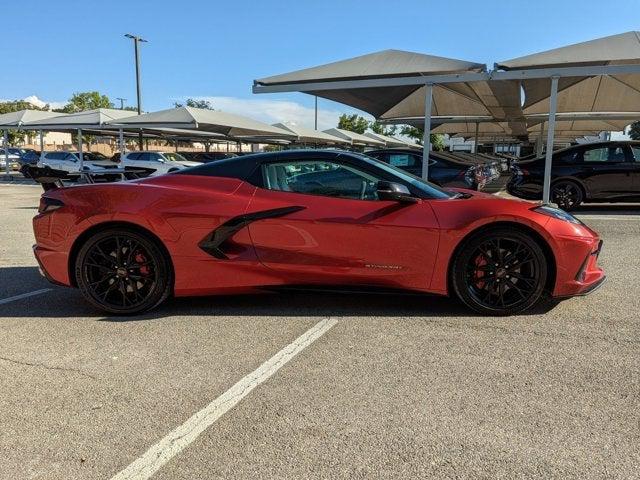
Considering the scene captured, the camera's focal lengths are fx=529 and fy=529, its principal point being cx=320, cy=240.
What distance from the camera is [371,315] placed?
14.1 feet

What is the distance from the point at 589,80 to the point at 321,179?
40.6 ft

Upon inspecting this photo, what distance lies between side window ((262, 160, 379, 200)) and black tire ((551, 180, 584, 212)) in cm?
838

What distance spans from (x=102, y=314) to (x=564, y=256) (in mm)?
3735

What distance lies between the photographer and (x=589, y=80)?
13.8 metres

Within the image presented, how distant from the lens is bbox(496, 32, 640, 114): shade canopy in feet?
32.1

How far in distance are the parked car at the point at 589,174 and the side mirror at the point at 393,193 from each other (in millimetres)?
8315

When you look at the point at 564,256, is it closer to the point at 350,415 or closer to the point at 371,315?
the point at 371,315

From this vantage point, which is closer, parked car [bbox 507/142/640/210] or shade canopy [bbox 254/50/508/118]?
parked car [bbox 507/142/640/210]

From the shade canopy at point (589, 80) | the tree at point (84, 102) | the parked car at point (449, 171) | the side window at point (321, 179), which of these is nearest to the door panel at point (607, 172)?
the shade canopy at point (589, 80)

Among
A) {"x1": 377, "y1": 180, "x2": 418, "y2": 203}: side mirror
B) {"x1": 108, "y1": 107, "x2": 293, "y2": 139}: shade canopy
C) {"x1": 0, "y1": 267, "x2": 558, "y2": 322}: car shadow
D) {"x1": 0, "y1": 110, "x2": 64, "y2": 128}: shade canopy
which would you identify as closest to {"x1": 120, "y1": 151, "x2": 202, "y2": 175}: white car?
{"x1": 108, "y1": 107, "x2": 293, "y2": 139}: shade canopy

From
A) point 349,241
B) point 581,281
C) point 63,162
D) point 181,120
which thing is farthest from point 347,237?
point 63,162

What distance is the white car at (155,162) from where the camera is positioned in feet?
71.7

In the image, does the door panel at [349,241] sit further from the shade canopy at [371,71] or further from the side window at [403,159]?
the side window at [403,159]

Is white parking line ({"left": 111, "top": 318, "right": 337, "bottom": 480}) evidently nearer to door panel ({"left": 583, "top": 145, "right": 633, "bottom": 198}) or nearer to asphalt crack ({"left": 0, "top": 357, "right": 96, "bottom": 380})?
asphalt crack ({"left": 0, "top": 357, "right": 96, "bottom": 380})
